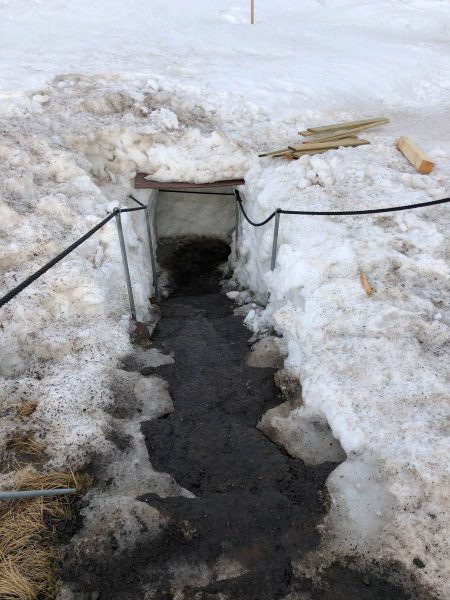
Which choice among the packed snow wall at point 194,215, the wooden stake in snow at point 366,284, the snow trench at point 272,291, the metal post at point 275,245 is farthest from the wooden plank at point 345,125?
the wooden stake in snow at point 366,284

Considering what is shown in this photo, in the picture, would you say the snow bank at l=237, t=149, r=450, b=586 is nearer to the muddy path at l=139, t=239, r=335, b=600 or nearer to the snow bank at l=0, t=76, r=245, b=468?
the muddy path at l=139, t=239, r=335, b=600

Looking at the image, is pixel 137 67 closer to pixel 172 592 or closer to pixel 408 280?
Result: pixel 408 280

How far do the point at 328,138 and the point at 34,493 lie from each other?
6.98 meters

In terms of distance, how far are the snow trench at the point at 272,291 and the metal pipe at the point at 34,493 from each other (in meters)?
0.37

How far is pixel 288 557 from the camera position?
259 centimetres

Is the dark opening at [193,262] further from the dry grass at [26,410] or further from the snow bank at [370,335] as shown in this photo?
the dry grass at [26,410]

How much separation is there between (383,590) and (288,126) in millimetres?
7701

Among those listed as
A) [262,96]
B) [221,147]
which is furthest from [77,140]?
[262,96]

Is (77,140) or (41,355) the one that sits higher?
(77,140)

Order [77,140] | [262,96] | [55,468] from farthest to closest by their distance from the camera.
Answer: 1. [262,96]
2. [77,140]
3. [55,468]

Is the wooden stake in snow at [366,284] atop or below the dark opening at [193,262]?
atop

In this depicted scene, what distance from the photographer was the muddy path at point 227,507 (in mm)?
2441

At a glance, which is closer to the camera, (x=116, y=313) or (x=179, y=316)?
(x=116, y=313)

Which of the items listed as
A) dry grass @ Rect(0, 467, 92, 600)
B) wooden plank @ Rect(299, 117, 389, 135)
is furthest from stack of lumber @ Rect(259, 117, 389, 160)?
dry grass @ Rect(0, 467, 92, 600)
